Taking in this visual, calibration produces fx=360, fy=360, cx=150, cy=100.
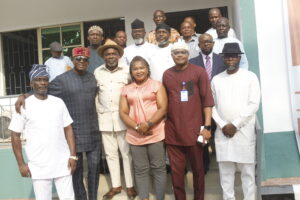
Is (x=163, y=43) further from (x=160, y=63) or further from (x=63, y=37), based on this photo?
(x=63, y=37)

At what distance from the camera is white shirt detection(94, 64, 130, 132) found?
4285mm

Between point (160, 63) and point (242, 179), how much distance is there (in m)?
1.72

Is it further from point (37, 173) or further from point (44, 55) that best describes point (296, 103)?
point (44, 55)

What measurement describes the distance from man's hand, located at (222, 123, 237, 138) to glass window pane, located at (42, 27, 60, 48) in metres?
5.43

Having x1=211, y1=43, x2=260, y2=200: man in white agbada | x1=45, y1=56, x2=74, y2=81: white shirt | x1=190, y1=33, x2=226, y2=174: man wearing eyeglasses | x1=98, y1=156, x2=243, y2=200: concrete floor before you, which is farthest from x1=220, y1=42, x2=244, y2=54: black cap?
x1=45, y1=56, x2=74, y2=81: white shirt

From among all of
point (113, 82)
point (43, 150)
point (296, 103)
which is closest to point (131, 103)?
point (113, 82)

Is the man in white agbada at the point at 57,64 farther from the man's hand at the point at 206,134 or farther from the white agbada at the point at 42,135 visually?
the man's hand at the point at 206,134

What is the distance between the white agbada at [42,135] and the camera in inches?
137

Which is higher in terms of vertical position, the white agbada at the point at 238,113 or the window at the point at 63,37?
the window at the point at 63,37

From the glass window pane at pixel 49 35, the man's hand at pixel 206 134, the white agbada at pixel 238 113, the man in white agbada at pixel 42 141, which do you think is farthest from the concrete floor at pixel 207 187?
the glass window pane at pixel 49 35

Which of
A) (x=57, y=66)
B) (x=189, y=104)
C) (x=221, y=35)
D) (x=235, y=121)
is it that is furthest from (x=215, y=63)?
(x=57, y=66)

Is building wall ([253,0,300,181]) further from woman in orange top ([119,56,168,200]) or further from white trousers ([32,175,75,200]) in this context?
white trousers ([32,175,75,200])

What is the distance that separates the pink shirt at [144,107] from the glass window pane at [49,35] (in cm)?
467

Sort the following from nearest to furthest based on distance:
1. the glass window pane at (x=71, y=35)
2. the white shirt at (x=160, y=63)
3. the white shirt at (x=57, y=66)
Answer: the white shirt at (x=160, y=63) → the white shirt at (x=57, y=66) → the glass window pane at (x=71, y=35)
